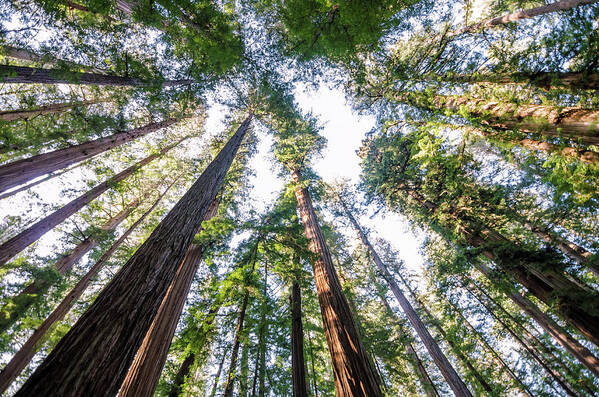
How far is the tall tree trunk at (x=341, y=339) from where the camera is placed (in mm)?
2838

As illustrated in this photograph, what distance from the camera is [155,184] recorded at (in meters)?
15.5

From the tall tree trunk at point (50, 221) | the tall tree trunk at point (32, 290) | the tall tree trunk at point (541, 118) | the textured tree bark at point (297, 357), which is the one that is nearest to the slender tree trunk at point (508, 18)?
the tall tree trunk at point (541, 118)

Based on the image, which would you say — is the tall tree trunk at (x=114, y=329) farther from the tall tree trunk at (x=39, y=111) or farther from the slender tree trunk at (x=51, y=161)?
the tall tree trunk at (x=39, y=111)

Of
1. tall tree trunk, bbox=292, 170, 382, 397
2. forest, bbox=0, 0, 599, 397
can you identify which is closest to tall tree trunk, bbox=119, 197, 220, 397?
forest, bbox=0, 0, 599, 397

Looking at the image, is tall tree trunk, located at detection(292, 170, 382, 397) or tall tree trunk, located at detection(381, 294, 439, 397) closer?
tall tree trunk, located at detection(292, 170, 382, 397)

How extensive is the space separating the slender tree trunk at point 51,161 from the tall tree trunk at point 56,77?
2950 mm

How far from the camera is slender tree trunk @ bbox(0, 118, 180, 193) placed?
21.7 ft

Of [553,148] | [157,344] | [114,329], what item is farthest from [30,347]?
[553,148]

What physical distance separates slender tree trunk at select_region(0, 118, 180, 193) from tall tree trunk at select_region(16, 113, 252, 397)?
808cm

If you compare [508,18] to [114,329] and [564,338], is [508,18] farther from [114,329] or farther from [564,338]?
[564,338]

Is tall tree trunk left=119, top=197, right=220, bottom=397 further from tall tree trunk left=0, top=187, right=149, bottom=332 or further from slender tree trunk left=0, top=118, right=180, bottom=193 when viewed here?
tall tree trunk left=0, top=187, right=149, bottom=332

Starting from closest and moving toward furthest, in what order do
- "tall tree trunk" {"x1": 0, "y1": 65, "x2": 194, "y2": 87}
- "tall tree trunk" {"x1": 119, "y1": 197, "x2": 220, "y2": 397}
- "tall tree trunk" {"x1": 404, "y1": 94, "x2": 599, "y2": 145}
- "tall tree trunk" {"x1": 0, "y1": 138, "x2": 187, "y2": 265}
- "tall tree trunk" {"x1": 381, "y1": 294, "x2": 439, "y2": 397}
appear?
"tall tree trunk" {"x1": 404, "y1": 94, "x2": 599, "y2": 145}
"tall tree trunk" {"x1": 119, "y1": 197, "x2": 220, "y2": 397}
"tall tree trunk" {"x1": 0, "y1": 65, "x2": 194, "y2": 87}
"tall tree trunk" {"x1": 0, "y1": 138, "x2": 187, "y2": 265}
"tall tree trunk" {"x1": 381, "y1": 294, "x2": 439, "y2": 397}

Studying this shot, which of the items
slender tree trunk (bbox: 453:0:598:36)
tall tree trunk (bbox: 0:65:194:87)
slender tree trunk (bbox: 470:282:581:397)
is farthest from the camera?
slender tree trunk (bbox: 470:282:581:397)

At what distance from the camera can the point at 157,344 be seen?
4.26 meters
